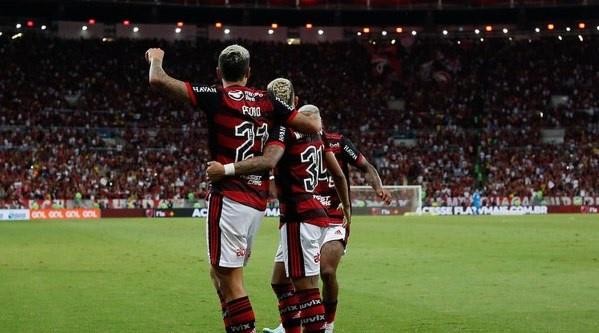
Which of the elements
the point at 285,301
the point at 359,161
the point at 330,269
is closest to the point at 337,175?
the point at 330,269

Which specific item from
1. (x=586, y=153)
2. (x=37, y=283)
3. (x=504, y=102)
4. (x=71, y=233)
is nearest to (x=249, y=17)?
(x=504, y=102)

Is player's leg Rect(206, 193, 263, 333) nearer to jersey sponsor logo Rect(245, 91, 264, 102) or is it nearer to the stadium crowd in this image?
jersey sponsor logo Rect(245, 91, 264, 102)

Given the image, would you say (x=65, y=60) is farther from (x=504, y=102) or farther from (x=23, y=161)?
(x=504, y=102)

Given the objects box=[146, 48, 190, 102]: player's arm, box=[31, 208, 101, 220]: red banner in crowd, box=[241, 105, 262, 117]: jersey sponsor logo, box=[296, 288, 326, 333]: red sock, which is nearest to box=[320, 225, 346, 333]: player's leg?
box=[296, 288, 326, 333]: red sock

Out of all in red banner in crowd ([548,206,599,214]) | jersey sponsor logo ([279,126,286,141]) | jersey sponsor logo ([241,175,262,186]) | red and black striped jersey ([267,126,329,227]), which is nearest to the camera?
jersey sponsor logo ([241,175,262,186])

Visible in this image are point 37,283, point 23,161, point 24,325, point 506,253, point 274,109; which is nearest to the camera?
point 274,109

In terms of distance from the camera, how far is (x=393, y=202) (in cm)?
5109

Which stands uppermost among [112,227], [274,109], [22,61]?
[22,61]

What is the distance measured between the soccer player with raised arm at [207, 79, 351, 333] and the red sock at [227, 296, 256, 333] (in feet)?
2.62

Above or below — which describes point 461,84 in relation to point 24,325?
above

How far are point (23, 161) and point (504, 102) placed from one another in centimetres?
3278

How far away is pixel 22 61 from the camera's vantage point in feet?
200

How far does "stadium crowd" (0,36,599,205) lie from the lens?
5369 centimetres

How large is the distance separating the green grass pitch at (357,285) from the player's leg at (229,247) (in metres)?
3.22
